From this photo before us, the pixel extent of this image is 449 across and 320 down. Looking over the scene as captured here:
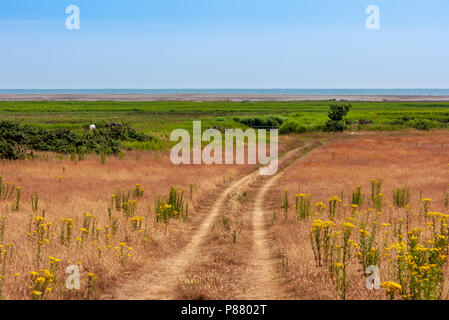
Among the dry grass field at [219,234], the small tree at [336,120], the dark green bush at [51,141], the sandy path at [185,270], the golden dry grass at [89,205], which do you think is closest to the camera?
the dry grass field at [219,234]

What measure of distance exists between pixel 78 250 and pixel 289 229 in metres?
5.88

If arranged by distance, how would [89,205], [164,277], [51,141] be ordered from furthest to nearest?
[51,141]
[89,205]
[164,277]

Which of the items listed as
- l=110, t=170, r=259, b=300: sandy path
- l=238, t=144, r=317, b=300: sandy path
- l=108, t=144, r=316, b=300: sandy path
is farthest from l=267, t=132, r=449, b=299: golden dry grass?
l=110, t=170, r=259, b=300: sandy path

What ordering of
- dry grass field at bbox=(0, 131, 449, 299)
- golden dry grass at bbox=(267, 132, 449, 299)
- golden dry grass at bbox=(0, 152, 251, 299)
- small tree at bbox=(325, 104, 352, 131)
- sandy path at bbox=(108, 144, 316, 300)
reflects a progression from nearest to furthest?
1. dry grass field at bbox=(0, 131, 449, 299)
2. sandy path at bbox=(108, 144, 316, 300)
3. golden dry grass at bbox=(267, 132, 449, 299)
4. golden dry grass at bbox=(0, 152, 251, 299)
5. small tree at bbox=(325, 104, 352, 131)

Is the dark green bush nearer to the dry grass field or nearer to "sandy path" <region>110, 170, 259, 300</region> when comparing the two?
the dry grass field

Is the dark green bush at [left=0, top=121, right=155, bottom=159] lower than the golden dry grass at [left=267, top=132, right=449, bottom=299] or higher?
higher

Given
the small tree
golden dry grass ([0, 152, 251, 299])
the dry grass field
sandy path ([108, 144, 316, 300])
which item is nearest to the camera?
the dry grass field

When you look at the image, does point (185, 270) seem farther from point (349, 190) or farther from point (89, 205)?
point (349, 190)

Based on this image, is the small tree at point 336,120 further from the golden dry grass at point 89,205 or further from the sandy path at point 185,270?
the sandy path at point 185,270

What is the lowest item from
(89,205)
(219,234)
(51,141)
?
(219,234)

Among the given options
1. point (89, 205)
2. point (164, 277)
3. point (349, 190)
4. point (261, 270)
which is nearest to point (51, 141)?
point (89, 205)

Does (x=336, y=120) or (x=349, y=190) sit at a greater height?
(x=336, y=120)

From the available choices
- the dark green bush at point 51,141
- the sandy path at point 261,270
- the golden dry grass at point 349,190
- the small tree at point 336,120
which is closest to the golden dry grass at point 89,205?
the sandy path at point 261,270

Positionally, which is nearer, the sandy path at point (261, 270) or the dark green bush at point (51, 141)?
the sandy path at point (261, 270)
